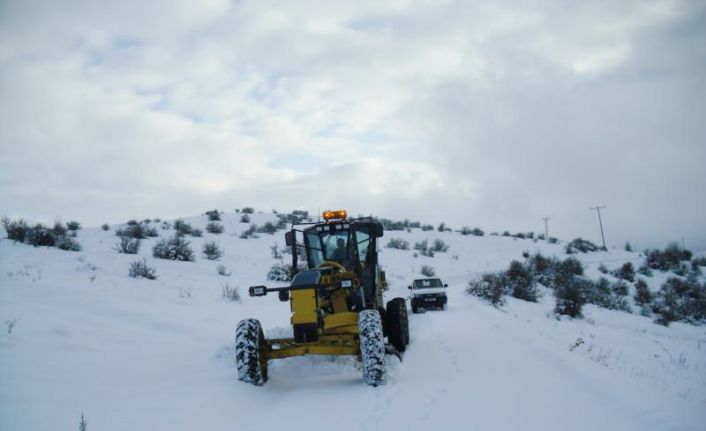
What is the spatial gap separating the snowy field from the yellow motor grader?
0.51 meters

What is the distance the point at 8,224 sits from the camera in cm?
1898

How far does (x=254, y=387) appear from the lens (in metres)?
7.12

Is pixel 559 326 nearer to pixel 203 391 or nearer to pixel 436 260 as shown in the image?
pixel 203 391

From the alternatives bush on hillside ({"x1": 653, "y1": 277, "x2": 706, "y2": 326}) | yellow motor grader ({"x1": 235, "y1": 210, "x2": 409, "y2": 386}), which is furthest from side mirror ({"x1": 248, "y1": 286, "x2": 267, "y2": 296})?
bush on hillside ({"x1": 653, "y1": 277, "x2": 706, "y2": 326})

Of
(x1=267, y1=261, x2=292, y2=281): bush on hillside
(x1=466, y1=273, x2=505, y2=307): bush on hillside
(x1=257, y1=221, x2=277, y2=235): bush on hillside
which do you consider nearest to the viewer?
(x1=267, y1=261, x2=292, y2=281): bush on hillside

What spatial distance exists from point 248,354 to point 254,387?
0.56 meters

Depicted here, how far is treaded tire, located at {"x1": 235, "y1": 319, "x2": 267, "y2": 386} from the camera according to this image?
22.8 ft

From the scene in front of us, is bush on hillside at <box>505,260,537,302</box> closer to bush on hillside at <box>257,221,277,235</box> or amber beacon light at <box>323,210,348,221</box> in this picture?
bush on hillside at <box>257,221,277,235</box>

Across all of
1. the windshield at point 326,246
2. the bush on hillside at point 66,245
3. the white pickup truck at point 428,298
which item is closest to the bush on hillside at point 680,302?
the white pickup truck at point 428,298

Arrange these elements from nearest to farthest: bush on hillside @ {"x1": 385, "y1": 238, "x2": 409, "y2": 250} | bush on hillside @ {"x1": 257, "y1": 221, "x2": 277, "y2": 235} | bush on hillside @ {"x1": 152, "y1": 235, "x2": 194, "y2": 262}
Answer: bush on hillside @ {"x1": 152, "y1": 235, "x2": 194, "y2": 262}
bush on hillside @ {"x1": 257, "y1": 221, "x2": 277, "y2": 235}
bush on hillside @ {"x1": 385, "y1": 238, "x2": 409, "y2": 250}

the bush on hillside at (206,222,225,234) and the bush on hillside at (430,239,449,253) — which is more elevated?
the bush on hillside at (206,222,225,234)

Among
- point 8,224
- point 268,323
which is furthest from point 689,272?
point 8,224

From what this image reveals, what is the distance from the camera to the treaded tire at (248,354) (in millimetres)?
6953

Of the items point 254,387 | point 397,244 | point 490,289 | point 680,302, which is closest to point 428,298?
point 490,289
